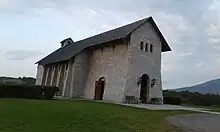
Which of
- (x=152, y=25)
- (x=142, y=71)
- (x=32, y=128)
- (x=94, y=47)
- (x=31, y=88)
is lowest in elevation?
(x=32, y=128)

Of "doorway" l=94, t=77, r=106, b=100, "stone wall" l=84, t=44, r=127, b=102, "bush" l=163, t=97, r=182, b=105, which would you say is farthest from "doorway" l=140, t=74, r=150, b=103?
"bush" l=163, t=97, r=182, b=105

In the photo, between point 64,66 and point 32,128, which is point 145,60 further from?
point 32,128

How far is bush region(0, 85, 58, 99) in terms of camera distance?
82.9 ft

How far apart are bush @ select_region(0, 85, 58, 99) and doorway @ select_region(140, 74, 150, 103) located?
10.1 m

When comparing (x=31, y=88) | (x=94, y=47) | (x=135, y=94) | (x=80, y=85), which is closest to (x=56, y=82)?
(x=80, y=85)

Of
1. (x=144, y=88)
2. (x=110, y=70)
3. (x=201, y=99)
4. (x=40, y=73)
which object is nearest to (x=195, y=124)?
(x=144, y=88)

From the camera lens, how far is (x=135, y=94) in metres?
28.0

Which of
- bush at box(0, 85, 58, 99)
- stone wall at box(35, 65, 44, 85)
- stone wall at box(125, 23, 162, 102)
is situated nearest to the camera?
bush at box(0, 85, 58, 99)

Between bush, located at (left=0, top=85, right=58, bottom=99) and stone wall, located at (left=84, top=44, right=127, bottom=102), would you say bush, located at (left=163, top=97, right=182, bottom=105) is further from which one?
bush, located at (left=0, top=85, right=58, bottom=99)

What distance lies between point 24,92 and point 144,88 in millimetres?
12940

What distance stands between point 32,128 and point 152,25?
24.1m

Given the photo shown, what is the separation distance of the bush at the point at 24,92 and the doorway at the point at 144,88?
33.1ft

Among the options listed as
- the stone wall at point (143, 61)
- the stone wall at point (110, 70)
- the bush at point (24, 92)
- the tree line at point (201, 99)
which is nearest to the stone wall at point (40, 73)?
the stone wall at point (110, 70)

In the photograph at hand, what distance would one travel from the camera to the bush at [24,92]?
25266mm
